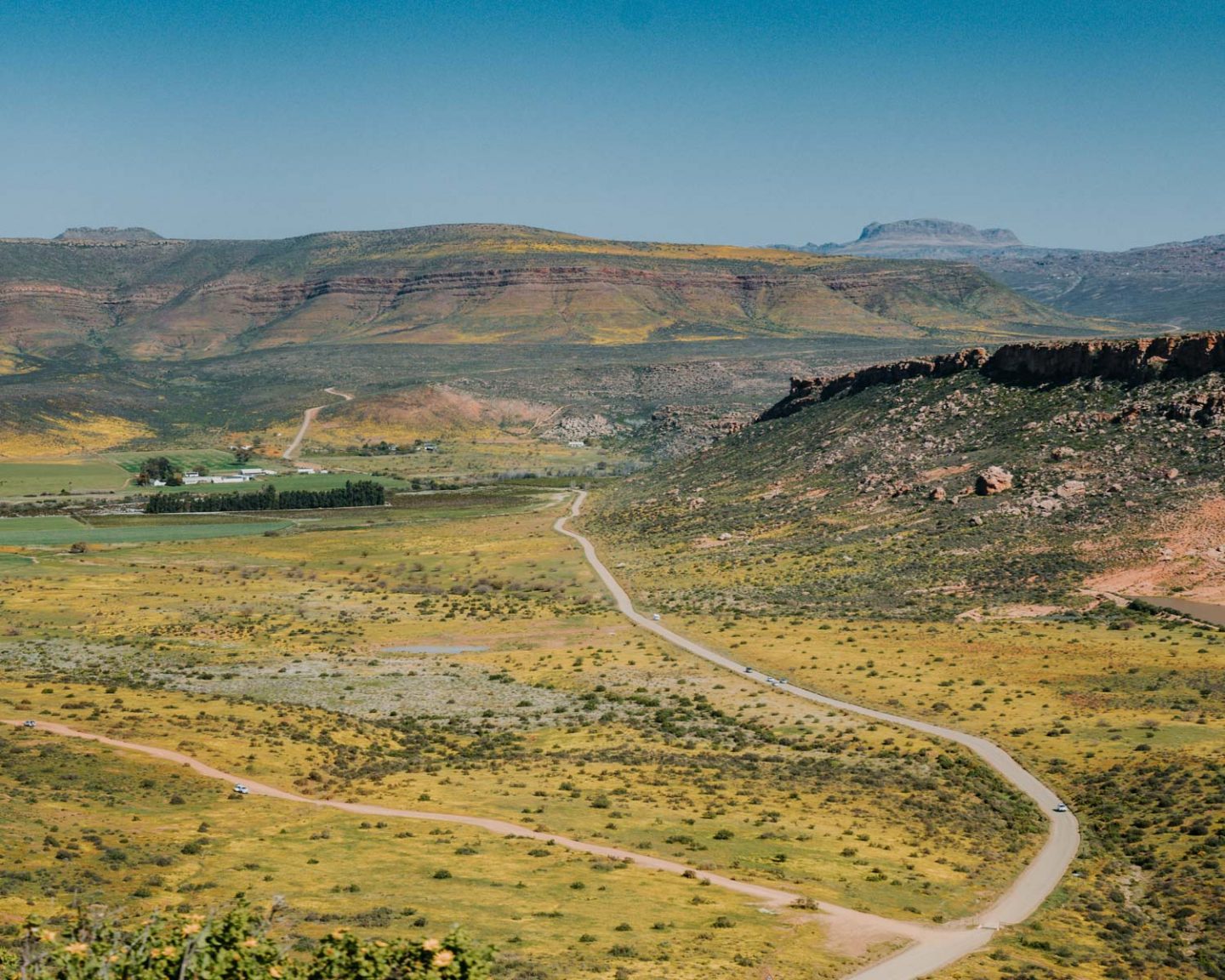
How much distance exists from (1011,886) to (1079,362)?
92.1 meters

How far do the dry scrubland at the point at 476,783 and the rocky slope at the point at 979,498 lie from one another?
19765 millimetres

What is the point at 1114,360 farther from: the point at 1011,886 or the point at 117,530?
the point at 117,530

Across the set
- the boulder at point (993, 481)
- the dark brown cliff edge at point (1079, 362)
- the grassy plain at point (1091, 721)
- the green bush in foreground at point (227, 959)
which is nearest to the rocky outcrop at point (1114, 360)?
the dark brown cliff edge at point (1079, 362)

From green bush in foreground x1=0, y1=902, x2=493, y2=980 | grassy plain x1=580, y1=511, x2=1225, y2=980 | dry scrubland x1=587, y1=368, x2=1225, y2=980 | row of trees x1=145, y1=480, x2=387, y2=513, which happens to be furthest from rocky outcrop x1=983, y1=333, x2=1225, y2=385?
Result: green bush in foreground x1=0, y1=902, x2=493, y2=980

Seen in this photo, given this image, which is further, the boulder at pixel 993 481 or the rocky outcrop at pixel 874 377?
the rocky outcrop at pixel 874 377

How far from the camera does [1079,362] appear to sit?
131 meters

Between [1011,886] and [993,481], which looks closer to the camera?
[1011,886]

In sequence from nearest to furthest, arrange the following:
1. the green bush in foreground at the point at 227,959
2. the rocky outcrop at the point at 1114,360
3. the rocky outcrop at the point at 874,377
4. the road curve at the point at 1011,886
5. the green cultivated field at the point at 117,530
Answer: the green bush in foreground at the point at 227,959 < the road curve at the point at 1011,886 < the rocky outcrop at the point at 1114,360 < the rocky outcrop at the point at 874,377 < the green cultivated field at the point at 117,530

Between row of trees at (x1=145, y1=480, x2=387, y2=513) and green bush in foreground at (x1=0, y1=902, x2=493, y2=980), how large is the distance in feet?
496

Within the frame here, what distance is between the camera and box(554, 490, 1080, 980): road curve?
130ft

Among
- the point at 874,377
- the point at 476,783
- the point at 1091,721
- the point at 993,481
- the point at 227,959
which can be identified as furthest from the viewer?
the point at 874,377

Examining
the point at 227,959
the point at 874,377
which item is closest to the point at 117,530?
the point at 874,377

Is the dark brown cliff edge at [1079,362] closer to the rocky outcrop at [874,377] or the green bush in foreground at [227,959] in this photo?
the rocky outcrop at [874,377]

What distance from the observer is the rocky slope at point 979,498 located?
101m
